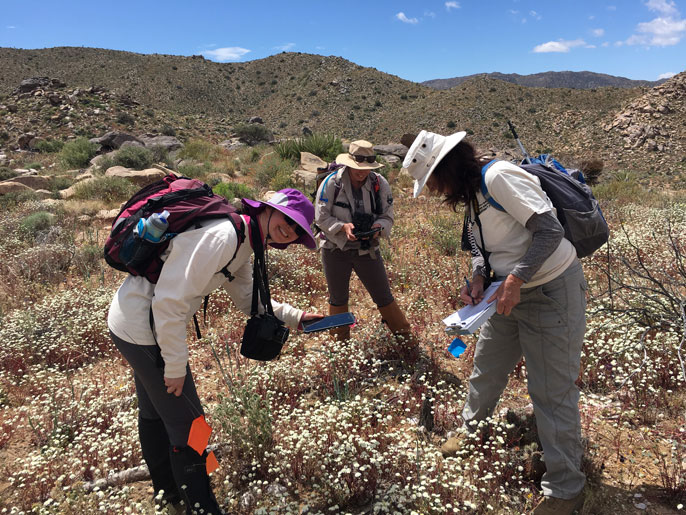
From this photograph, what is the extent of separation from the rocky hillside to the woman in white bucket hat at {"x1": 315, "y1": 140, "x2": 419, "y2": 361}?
2132cm

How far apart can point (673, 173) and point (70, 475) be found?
29.8m

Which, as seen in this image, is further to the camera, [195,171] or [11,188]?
[195,171]

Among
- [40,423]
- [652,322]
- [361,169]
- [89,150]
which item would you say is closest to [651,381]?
[652,322]

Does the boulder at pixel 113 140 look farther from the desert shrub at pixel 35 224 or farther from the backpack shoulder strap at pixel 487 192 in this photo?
the backpack shoulder strap at pixel 487 192

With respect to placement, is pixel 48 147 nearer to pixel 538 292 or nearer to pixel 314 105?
pixel 538 292

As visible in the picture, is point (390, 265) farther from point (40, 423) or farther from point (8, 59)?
point (8, 59)

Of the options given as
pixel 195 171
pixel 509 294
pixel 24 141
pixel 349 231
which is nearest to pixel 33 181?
pixel 195 171

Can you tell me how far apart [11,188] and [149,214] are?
11.7 metres

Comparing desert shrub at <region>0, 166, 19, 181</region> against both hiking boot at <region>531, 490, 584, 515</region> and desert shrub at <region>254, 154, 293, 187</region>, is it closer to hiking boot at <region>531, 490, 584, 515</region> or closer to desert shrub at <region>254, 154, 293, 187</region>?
desert shrub at <region>254, 154, 293, 187</region>

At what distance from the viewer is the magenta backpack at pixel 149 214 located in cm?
184

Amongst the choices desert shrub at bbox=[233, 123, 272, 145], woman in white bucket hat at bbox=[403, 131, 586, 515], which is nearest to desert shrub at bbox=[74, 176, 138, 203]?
woman in white bucket hat at bbox=[403, 131, 586, 515]

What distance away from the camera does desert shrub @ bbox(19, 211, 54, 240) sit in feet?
24.6

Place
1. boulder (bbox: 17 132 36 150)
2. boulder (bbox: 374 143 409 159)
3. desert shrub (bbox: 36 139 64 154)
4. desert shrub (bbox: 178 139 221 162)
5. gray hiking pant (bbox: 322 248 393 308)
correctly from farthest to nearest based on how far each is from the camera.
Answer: boulder (bbox: 17 132 36 150) → desert shrub (bbox: 36 139 64 154) → desert shrub (bbox: 178 139 221 162) → boulder (bbox: 374 143 409 159) → gray hiking pant (bbox: 322 248 393 308)

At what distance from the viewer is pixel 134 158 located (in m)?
13.9
